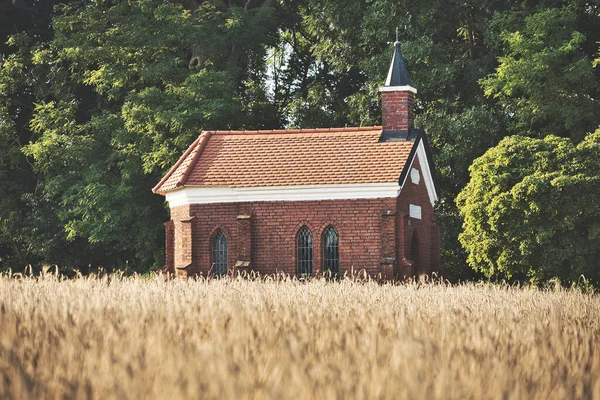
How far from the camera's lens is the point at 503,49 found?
40.3 m

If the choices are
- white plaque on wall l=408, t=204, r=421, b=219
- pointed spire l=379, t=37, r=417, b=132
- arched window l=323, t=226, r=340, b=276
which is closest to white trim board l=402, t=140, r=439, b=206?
pointed spire l=379, t=37, r=417, b=132

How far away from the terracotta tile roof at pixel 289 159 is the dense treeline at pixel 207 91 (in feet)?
17.0

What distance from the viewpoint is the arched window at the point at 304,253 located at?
33.8 metres

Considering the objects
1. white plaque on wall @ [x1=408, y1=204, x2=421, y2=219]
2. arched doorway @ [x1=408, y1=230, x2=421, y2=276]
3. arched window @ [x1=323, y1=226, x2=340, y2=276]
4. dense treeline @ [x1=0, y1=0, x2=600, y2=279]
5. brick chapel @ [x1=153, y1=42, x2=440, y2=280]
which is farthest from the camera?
dense treeline @ [x1=0, y1=0, x2=600, y2=279]

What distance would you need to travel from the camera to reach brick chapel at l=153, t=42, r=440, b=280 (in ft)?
109

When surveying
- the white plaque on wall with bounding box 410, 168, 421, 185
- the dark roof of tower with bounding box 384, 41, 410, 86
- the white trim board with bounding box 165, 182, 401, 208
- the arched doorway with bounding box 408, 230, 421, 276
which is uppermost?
the dark roof of tower with bounding box 384, 41, 410, 86

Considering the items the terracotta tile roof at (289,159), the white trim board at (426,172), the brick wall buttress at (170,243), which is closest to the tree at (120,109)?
the brick wall buttress at (170,243)

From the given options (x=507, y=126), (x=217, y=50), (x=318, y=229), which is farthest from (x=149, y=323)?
(x=217, y=50)

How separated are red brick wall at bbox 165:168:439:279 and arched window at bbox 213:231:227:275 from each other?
0.73 feet

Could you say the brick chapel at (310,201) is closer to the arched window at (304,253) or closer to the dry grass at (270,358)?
the arched window at (304,253)

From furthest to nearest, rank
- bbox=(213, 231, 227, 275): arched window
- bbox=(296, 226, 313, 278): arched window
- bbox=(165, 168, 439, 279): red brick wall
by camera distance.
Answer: bbox=(213, 231, 227, 275): arched window, bbox=(296, 226, 313, 278): arched window, bbox=(165, 168, 439, 279): red brick wall

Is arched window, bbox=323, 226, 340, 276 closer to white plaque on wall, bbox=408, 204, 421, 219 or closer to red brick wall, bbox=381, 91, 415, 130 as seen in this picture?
white plaque on wall, bbox=408, 204, 421, 219

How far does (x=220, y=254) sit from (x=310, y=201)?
141 inches

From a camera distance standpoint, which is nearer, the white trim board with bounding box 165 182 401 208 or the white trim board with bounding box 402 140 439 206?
the white trim board with bounding box 165 182 401 208
